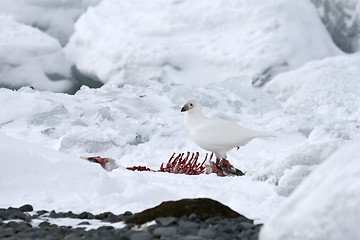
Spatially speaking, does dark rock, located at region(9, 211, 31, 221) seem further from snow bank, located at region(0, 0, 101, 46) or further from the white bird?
snow bank, located at region(0, 0, 101, 46)

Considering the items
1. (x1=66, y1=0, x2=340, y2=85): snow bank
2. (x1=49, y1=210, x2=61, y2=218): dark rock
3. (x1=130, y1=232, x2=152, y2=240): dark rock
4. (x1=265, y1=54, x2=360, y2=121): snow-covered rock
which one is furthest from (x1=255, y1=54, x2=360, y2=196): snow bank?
(x1=130, y1=232, x2=152, y2=240): dark rock

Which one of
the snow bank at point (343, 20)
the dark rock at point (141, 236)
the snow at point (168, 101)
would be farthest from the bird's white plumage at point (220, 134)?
the snow bank at point (343, 20)

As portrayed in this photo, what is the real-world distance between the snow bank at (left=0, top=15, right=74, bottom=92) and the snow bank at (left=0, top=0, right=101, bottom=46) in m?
0.72

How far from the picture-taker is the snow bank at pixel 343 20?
49.2 ft

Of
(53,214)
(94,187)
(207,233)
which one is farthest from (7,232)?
(94,187)

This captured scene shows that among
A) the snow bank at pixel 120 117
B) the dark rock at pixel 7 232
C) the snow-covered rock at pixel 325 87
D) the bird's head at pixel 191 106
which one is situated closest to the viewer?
the dark rock at pixel 7 232

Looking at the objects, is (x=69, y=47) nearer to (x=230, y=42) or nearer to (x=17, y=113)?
(x=230, y=42)

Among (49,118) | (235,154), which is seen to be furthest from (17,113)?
(235,154)

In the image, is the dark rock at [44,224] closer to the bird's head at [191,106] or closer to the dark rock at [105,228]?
the dark rock at [105,228]

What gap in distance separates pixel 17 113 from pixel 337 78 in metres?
7.84

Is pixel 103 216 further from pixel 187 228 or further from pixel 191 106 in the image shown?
pixel 191 106

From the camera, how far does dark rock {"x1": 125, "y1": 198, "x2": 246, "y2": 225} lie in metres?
3.13

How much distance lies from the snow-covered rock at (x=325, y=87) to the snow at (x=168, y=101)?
0.12ft

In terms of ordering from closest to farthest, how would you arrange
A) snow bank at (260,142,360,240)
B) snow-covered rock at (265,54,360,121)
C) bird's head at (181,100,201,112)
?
snow bank at (260,142,360,240) → bird's head at (181,100,201,112) → snow-covered rock at (265,54,360,121)
